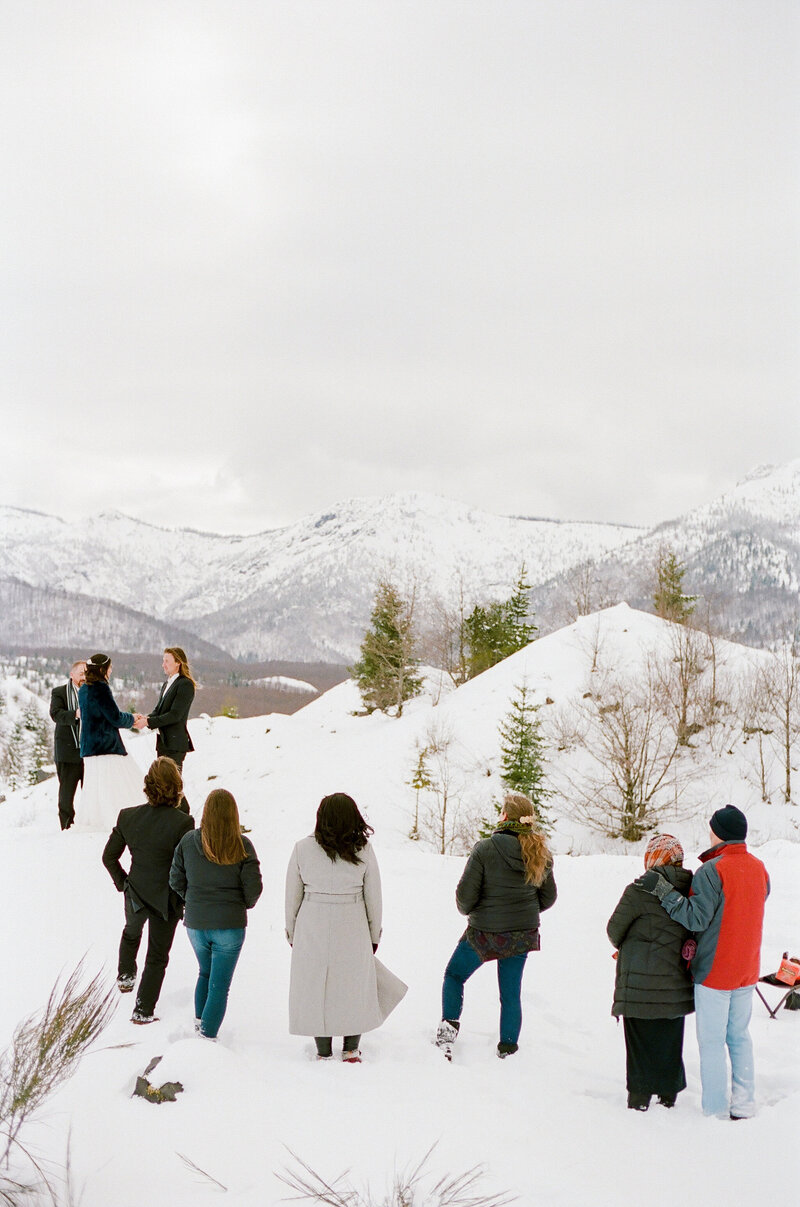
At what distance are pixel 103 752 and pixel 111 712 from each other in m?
0.49

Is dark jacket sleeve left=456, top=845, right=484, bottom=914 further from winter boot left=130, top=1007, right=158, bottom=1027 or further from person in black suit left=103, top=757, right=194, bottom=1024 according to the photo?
winter boot left=130, top=1007, right=158, bottom=1027

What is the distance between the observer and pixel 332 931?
15.4 feet

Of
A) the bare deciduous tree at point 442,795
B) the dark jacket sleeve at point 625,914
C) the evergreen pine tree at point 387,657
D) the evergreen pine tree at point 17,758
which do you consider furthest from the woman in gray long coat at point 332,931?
the evergreen pine tree at point 17,758

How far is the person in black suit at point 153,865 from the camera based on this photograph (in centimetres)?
499

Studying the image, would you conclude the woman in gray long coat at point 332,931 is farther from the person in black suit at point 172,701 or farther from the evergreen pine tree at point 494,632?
the evergreen pine tree at point 494,632

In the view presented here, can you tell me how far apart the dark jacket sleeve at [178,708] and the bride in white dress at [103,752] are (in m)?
0.28

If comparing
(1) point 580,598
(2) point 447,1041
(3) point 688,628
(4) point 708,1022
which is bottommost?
(2) point 447,1041

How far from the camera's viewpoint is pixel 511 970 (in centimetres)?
518

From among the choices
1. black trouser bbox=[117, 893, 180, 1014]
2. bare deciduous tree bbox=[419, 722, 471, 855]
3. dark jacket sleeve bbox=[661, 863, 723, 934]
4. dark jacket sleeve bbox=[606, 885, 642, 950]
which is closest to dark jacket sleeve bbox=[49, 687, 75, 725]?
black trouser bbox=[117, 893, 180, 1014]

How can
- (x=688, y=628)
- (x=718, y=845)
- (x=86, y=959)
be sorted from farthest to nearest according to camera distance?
(x=688, y=628) < (x=86, y=959) < (x=718, y=845)

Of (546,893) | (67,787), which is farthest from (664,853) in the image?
(67,787)

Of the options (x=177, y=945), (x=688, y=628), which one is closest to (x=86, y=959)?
(x=177, y=945)

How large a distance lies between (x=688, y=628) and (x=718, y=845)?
32416 millimetres

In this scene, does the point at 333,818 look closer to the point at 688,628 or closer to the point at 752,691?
the point at 752,691
